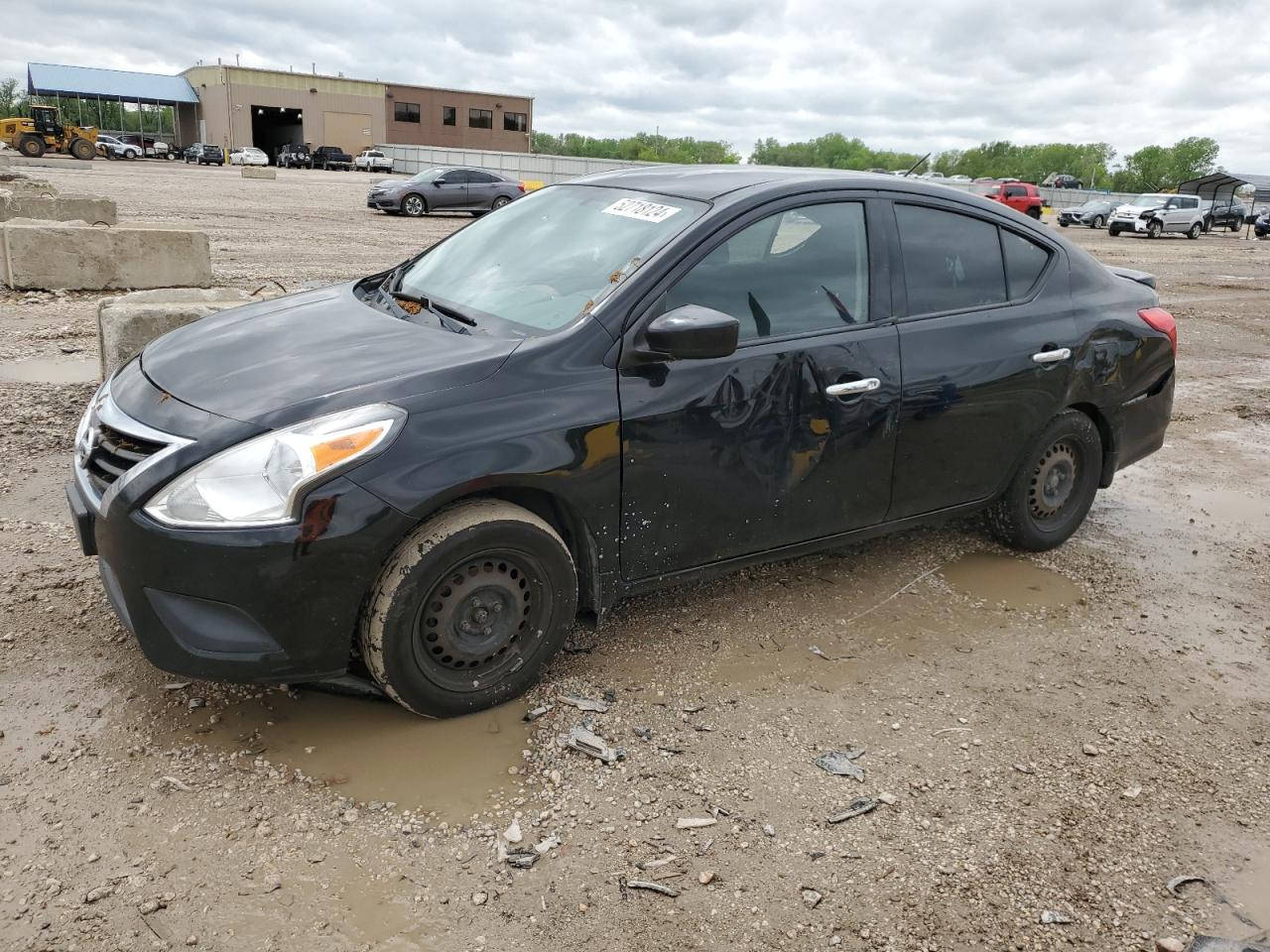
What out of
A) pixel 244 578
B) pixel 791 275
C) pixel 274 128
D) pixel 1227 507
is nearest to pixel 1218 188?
pixel 1227 507

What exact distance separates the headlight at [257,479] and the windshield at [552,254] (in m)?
0.89

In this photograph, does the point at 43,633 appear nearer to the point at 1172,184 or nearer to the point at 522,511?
the point at 522,511

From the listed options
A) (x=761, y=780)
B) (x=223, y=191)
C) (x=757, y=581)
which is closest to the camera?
(x=761, y=780)

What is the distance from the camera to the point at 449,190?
27578mm

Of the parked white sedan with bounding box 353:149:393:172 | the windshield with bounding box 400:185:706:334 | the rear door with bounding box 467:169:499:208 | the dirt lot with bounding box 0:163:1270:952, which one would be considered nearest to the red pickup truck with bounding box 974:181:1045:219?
the rear door with bounding box 467:169:499:208

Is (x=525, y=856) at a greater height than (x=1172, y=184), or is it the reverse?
(x=1172, y=184)

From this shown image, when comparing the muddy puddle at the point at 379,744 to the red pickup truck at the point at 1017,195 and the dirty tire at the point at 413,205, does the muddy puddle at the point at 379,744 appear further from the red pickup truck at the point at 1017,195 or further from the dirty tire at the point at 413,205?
the red pickup truck at the point at 1017,195

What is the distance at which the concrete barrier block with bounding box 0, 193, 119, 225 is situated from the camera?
13.0 meters

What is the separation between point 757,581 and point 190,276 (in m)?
8.52

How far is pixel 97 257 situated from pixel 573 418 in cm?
896

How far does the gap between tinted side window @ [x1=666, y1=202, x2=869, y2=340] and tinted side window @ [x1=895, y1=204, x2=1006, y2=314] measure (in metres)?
0.24

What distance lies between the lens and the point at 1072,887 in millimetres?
2678

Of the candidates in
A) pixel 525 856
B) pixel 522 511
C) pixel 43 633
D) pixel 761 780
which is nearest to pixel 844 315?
pixel 522 511

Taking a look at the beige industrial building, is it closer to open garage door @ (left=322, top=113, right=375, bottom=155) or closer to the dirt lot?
open garage door @ (left=322, top=113, right=375, bottom=155)
